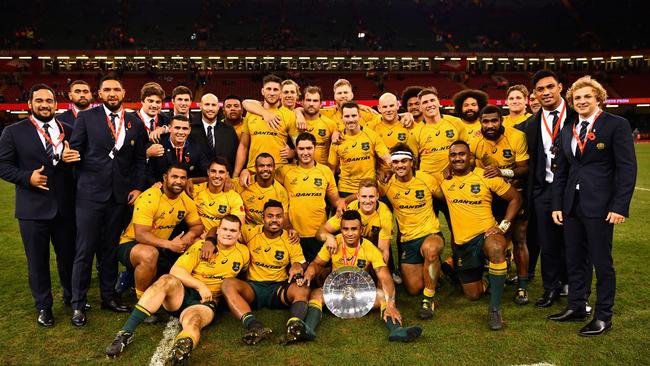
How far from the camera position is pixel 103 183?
452 centimetres

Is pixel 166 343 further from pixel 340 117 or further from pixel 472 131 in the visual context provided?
pixel 472 131

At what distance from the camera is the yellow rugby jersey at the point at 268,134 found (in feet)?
19.2

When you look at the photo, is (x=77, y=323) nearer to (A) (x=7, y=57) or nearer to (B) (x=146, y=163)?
(B) (x=146, y=163)


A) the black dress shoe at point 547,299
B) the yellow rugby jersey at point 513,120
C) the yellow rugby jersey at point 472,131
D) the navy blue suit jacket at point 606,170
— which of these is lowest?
the black dress shoe at point 547,299

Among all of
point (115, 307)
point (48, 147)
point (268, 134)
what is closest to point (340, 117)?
point (268, 134)

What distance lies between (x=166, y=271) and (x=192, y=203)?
0.78 metres

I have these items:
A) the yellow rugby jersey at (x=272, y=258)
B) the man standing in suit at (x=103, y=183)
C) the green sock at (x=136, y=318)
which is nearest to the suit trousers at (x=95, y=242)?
the man standing in suit at (x=103, y=183)

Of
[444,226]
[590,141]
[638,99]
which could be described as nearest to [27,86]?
[444,226]

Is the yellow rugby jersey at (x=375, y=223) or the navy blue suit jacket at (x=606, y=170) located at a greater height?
the navy blue suit jacket at (x=606, y=170)

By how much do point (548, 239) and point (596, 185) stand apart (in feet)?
3.06

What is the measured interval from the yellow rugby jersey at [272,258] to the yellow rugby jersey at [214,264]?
5.4 inches

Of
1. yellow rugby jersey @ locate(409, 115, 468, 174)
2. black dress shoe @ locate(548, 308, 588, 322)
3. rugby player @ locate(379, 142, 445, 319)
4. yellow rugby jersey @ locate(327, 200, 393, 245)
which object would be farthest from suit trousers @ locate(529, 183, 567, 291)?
yellow rugby jersey @ locate(327, 200, 393, 245)

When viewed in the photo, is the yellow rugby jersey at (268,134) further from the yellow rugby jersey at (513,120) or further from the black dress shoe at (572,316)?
the black dress shoe at (572,316)

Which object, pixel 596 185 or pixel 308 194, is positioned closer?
pixel 596 185
